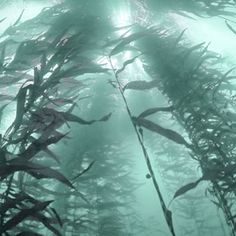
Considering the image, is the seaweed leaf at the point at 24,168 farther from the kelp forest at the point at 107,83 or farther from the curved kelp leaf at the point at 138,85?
the curved kelp leaf at the point at 138,85

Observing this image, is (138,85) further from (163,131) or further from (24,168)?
(24,168)

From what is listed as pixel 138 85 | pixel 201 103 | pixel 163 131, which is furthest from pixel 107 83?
pixel 163 131

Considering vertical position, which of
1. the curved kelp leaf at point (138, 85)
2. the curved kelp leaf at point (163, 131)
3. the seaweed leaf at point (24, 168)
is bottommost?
the seaweed leaf at point (24, 168)

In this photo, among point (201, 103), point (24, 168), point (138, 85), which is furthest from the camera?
point (201, 103)

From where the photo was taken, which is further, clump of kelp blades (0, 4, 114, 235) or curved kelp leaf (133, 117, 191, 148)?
curved kelp leaf (133, 117, 191, 148)

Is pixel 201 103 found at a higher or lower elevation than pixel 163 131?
higher

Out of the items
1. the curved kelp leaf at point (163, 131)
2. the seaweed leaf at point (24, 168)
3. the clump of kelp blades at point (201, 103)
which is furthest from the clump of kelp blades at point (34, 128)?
the clump of kelp blades at point (201, 103)

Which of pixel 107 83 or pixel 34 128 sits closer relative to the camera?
pixel 34 128

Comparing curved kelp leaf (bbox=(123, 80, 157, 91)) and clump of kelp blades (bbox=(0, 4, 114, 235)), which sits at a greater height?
curved kelp leaf (bbox=(123, 80, 157, 91))

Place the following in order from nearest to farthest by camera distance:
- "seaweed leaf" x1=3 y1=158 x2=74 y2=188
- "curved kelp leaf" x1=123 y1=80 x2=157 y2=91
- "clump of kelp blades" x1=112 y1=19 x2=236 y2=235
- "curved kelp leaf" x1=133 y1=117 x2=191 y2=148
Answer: "seaweed leaf" x1=3 y1=158 x2=74 y2=188 → "curved kelp leaf" x1=133 y1=117 x2=191 y2=148 → "curved kelp leaf" x1=123 y1=80 x2=157 y2=91 → "clump of kelp blades" x1=112 y1=19 x2=236 y2=235

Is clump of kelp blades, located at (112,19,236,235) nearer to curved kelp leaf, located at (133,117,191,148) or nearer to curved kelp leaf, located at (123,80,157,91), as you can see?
curved kelp leaf, located at (123,80,157,91)

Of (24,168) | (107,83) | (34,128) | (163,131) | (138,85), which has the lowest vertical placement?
(24,168)

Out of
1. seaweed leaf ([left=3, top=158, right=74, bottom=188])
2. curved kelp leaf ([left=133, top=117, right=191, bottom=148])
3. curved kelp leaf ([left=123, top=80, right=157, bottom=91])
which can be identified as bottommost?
seaweed leaf ([left=3, top=158, right=74, bottom=188])

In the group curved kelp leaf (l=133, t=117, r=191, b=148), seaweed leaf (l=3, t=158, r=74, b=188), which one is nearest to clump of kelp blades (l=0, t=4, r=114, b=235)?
seaweed leaf (l=3, t=158, r=74, b=188)
